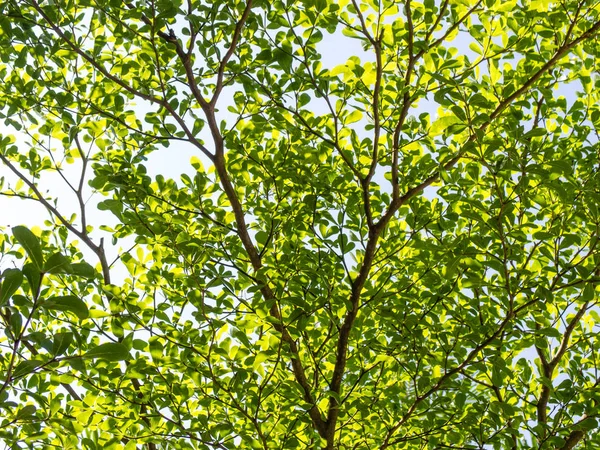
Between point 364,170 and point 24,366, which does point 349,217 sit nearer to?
point 364,170

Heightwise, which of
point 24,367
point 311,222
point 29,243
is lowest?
point 24,367

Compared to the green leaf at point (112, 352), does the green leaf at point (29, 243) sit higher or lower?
higher

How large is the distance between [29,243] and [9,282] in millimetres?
101

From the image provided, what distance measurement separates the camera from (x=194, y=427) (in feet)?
7.80

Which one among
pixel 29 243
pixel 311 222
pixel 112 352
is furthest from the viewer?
pixel 311 222

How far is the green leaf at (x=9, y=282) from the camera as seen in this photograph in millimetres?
1097

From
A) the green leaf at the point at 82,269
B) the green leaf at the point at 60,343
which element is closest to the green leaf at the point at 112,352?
the green leaf at the point at 60,343

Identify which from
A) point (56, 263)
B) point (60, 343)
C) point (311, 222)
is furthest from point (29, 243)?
point (311, 222)

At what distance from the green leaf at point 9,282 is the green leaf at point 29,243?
0.19 feet

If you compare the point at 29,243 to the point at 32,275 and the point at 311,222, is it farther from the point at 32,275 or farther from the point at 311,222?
the point at 311,222

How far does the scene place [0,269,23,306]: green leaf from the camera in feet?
3.60

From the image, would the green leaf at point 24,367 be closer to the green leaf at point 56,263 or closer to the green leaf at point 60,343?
the green leaf at point 60,343

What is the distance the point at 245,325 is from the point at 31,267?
124cm

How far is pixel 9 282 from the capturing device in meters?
1.10
